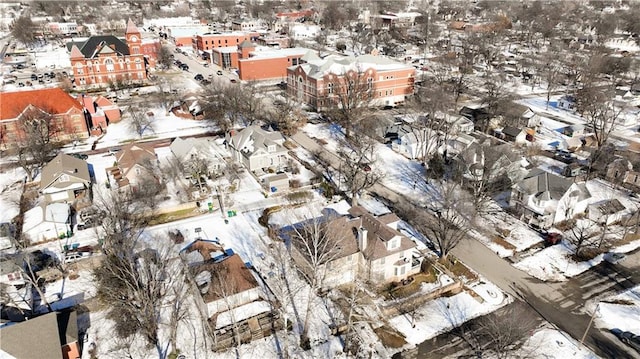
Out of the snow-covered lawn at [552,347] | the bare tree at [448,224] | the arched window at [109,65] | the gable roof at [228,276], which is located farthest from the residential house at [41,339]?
the arched window at [109,65]

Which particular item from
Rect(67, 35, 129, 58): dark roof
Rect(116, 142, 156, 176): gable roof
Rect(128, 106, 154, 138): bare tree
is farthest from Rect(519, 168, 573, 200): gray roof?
Rect(67, 35, 129, 58): dark roof

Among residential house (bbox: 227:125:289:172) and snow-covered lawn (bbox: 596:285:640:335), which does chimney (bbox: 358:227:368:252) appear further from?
residential house (bbox: 227:125:289:172)

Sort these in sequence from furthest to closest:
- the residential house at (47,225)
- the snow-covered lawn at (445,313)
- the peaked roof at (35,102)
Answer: the peaked roof at (35,102)
the residential house at (47,225)
the snow-covered lawn at (445,313)

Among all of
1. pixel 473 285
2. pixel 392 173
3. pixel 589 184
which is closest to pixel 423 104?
pixel 392 173

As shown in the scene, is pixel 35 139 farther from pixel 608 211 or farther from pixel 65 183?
pixel 608 211

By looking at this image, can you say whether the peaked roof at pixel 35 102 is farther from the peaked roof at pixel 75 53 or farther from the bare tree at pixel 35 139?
the peaked roof at pixel 75 53

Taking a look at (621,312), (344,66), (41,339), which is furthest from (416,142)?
(41,339)

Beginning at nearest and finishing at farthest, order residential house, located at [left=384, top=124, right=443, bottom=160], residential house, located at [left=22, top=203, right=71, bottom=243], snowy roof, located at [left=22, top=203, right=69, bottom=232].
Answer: residential house, located at [left=22, top=203, right=71, bottom=243] → snowy roof, located at [left=22, top=203, right=69, bottom=232] → residential house, located at [left=384, top=124, right=443, bottom=160]
